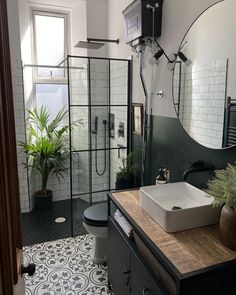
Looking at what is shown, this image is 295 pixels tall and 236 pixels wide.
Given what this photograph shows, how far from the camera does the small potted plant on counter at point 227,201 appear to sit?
115 centimetres

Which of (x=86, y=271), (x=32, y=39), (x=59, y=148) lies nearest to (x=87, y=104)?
(x=59, y=148)

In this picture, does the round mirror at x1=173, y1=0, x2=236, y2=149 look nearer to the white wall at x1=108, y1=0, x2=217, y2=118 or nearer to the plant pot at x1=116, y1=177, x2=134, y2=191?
the white wall at x1=108, y1=0, x2=217, y2=118

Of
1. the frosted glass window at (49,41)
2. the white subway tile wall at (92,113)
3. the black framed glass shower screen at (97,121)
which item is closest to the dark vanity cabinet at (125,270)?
the black framed glass shower screen at (97,121)

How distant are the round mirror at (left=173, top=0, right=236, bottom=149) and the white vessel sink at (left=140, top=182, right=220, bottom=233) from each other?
0.36 meters

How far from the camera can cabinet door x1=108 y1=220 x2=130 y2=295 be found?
1614 mm

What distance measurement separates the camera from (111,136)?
10.5ft

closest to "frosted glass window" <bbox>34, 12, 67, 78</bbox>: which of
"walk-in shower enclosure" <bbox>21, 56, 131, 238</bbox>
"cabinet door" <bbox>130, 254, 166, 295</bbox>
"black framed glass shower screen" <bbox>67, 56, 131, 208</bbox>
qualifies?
"walk-in shower enclosure" <bbox>21, 56, 131, 238</bbox>

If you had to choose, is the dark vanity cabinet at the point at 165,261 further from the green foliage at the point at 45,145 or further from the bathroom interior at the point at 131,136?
the green foliage at the point at 45,145

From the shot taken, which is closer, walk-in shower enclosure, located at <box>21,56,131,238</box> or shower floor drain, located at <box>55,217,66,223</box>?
walk-in shower enclosure, located at <box>21,56,131,238</box>

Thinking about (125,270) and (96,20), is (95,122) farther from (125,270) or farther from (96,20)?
(125,270)

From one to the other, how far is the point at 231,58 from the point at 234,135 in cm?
46

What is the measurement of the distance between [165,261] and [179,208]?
0.44 meters

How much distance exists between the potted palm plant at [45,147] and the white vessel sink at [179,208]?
6.58 feet

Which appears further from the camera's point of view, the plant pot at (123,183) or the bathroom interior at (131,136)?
the plant pot at (123,183)
